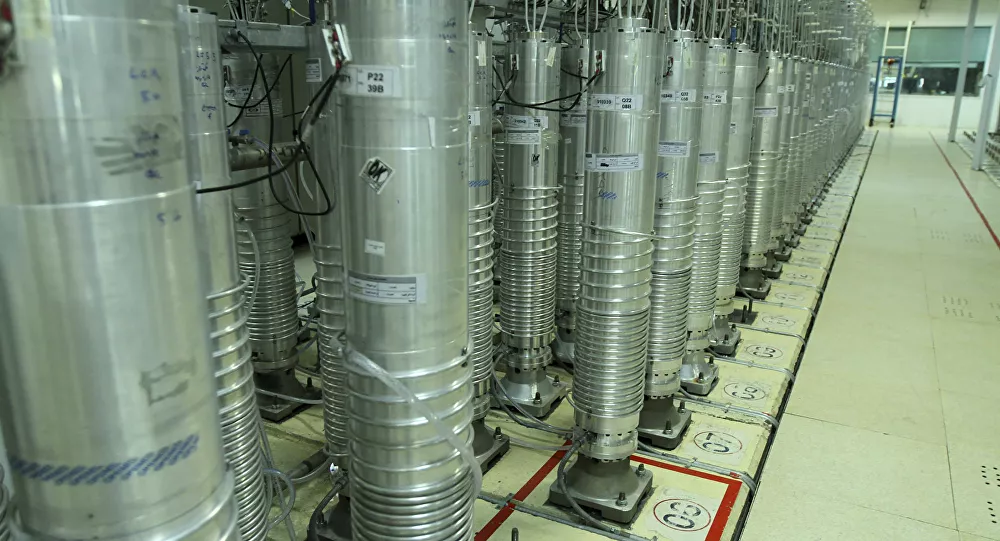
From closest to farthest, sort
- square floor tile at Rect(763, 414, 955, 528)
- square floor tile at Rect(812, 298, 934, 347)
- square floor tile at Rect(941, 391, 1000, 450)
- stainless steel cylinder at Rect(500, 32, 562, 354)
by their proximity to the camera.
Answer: square floor tile at Rect(763, 414, 955, 528), stainless steel cylinder at Rect(500, 32, 562, 354), square floor tile at Rect(941, 391, 1000, 450), square floor tile at Rect(812, 298, 934, 347)

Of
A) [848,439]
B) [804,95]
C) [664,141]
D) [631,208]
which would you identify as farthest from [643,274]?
[804,95]

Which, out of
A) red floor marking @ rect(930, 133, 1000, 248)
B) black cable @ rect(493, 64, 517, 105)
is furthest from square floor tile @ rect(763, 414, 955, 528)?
red floor marking @ rect(930, 133, 1000, 248)

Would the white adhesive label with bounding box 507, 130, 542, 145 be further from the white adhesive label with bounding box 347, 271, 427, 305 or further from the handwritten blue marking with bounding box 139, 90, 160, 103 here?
the handwritten blue marking with bounding box 139, 90, 160, 103

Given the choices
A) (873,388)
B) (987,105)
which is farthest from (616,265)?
(987,105)

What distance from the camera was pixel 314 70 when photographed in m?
2.14

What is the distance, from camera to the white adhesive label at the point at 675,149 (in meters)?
2.72

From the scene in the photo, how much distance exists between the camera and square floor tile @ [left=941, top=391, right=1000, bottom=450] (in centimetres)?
314

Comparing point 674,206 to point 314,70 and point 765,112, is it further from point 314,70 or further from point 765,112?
point 765,112

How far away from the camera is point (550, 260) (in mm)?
3242

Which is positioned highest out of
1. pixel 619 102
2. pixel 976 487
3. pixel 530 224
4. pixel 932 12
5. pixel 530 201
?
pixel 932 12

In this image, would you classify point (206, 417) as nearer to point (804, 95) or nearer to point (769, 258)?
point (769, 258)

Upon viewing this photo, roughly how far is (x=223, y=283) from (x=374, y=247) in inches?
20.0

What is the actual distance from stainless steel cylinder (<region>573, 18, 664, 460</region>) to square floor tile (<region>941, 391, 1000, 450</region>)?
179 centimetres

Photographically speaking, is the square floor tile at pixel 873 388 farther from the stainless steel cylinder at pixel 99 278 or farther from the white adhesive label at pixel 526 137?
the stainless steel cylinder at pixel 99 278
